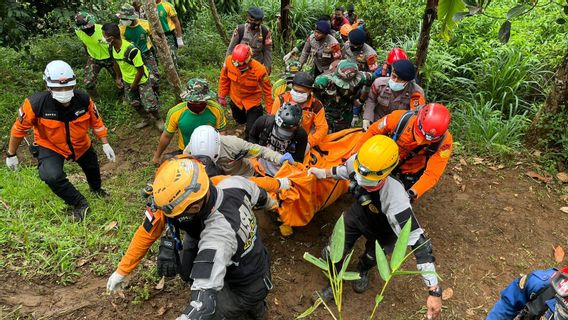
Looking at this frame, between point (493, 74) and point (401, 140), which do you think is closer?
point (401, 140)

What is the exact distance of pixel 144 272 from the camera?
3.88 metres

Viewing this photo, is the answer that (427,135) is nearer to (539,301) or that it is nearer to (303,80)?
(303,80)

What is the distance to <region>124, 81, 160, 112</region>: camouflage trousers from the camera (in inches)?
259

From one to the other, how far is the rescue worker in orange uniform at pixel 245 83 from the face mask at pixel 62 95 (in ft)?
6.85

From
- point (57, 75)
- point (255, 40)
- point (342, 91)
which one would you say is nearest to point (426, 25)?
point (342, 91)

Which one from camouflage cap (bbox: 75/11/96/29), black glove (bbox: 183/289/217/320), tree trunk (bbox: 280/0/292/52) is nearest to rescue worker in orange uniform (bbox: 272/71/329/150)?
black glove (bbox: 183/289/217/320)

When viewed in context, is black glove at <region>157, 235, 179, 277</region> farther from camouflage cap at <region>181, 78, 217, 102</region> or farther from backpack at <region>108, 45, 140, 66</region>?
backpack at <region>108, 45, 140, 66</region>

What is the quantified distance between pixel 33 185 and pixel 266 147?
2968mm

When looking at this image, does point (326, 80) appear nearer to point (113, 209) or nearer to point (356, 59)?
point (356, 59)

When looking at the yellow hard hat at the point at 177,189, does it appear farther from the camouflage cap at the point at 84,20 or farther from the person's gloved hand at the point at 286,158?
the camouflage cap at the point at 84,20

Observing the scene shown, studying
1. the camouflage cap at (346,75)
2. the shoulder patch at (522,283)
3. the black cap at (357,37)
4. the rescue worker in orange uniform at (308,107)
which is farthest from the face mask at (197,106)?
the shoulder patch at (522,283)

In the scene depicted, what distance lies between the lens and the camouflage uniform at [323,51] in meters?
6.63

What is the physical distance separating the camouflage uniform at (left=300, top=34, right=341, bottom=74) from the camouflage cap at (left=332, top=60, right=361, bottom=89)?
1.31 meters

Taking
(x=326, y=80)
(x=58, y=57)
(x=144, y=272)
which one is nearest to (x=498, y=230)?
(x=326, y=80)
